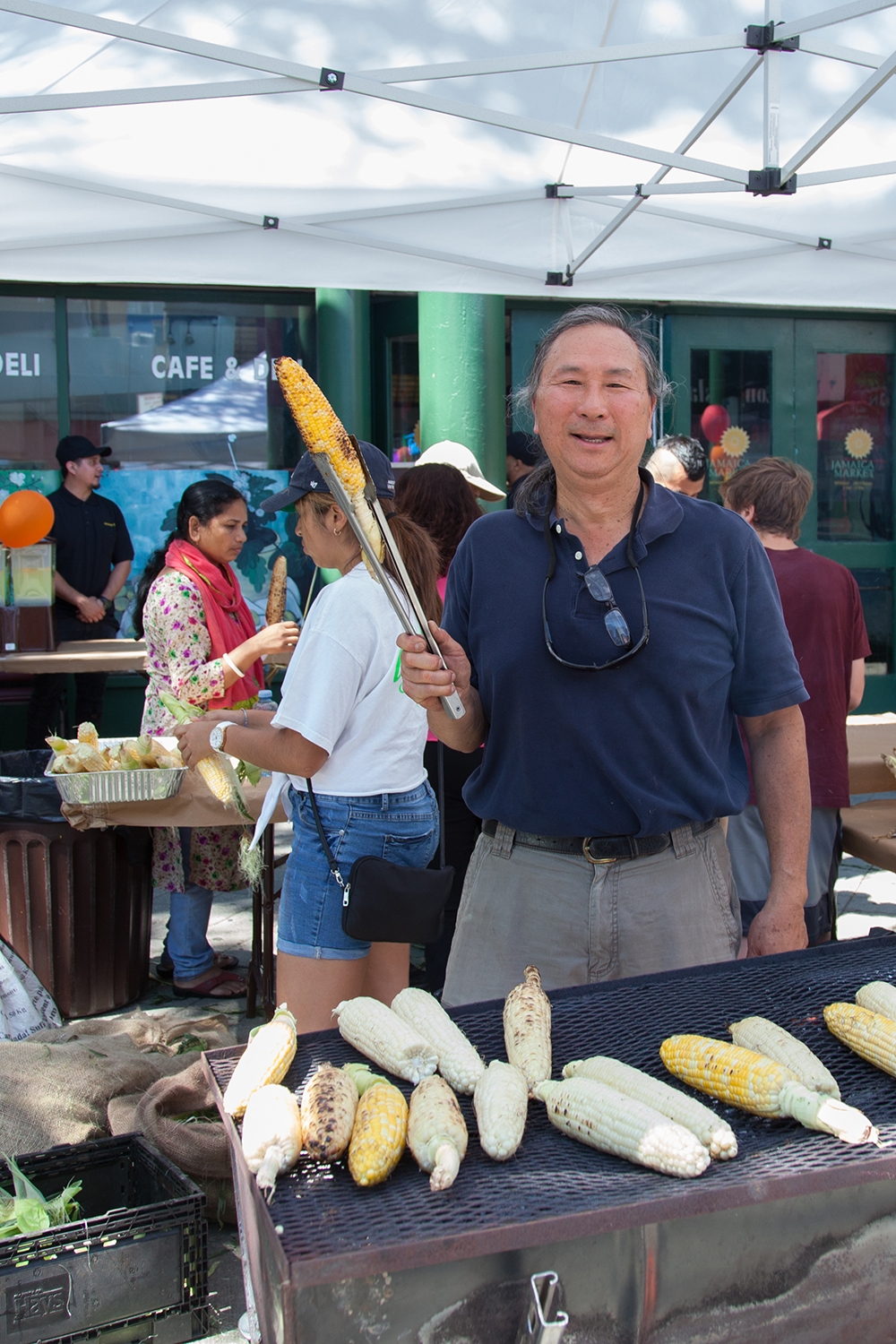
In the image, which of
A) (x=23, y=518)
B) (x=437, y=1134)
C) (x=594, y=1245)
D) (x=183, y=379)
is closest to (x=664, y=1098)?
(x=594, y=1245)

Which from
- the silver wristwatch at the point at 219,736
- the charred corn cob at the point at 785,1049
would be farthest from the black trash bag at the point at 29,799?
the charred corn cob at the point at 785,1049

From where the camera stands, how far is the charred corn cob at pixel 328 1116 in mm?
1479

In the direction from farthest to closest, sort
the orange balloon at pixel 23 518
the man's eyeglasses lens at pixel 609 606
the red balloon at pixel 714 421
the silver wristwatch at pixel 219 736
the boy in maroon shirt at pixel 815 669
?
the red balloon at pixel 714 421 < the orange balloon at pixel 23 518 < the boy in maroon shirt at pixel 815 669 < the silver wristwatch at pixel 219 736 < the man's eyeglasses lens at pixel 609 606

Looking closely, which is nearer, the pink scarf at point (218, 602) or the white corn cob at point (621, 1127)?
the white corn cob at point (621, 1127)

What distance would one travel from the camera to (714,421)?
9.45 m

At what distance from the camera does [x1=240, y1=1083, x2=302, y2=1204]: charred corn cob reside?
1429 mm

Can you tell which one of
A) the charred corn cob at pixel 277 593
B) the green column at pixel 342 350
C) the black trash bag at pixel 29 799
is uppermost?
the green column at pixel 342 350

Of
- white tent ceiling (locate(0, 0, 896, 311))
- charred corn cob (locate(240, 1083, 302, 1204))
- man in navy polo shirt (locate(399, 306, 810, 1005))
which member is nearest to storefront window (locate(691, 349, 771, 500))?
white tent ceiling (locate(0, 0, 896, 311))

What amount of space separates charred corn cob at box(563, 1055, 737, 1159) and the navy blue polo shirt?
0.65 meters

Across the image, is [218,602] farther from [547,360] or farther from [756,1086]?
[756,1086]

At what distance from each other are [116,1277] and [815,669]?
9.52 ft

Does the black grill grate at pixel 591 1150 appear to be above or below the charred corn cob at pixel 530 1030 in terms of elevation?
below

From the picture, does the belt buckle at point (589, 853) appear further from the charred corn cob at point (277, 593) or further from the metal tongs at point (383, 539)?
the charred corn cob at point (277, 593)

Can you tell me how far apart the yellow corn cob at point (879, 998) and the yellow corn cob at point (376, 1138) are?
2.61ft
